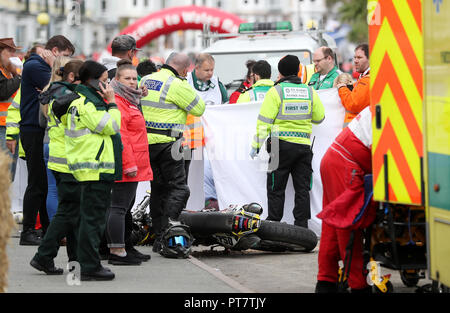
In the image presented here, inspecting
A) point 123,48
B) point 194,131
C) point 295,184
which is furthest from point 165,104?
point 295,184

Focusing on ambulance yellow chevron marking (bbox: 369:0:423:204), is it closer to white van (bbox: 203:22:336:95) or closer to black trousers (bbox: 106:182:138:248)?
black trousers (bbox: 106:182:138:248)

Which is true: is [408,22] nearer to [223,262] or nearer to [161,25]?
[223,262]

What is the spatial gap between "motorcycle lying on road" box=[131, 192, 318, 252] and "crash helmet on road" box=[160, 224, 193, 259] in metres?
0.18

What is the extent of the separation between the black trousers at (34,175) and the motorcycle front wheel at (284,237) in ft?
7.70

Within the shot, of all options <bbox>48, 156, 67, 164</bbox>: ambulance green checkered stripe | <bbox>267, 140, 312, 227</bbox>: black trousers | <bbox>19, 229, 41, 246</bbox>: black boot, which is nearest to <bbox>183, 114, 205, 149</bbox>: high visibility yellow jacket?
<bbox>267, 140, 312, 227</bbox>: black trousers

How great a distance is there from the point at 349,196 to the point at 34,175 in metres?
4.43

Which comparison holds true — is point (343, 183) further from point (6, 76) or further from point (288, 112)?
point (6, 76)

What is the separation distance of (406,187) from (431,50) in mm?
914

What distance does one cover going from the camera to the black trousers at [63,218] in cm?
815

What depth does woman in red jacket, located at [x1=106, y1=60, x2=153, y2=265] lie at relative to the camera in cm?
897

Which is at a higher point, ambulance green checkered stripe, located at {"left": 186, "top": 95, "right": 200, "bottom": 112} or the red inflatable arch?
the red inflatable arch

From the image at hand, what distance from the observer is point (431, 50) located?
593 cm

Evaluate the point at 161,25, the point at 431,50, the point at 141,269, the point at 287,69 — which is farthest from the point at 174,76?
the point at 161,25

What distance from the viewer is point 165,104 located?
984cm
